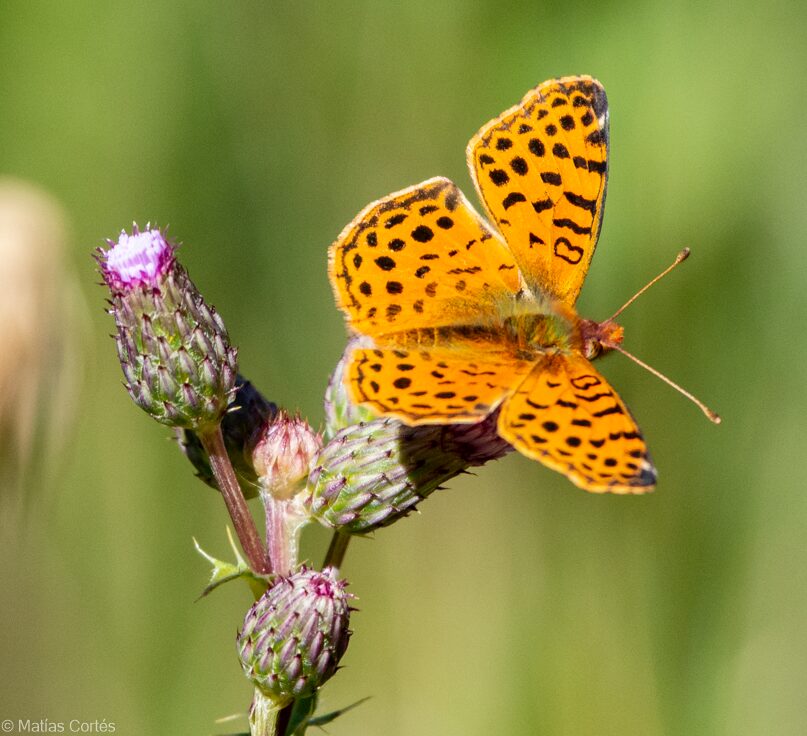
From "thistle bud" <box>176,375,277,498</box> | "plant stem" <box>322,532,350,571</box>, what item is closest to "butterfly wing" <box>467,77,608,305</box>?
"thistle bud" <box>176,375,277,498</box>

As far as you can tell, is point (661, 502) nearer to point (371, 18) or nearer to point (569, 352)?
point (569, 352)

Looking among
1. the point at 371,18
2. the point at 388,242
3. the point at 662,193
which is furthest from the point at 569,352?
the point at 371,18

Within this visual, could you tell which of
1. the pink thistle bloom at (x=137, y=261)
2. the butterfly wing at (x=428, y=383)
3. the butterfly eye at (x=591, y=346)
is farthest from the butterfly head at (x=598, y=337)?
the pink thistle bloom at (x=137, y=261)

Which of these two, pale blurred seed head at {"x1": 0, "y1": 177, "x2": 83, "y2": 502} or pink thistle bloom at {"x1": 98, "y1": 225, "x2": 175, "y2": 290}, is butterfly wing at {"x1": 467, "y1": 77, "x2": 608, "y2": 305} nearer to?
pink thistle bloom at {"x1": 98, "y1": 225, "x2": 175, "y2": 290}

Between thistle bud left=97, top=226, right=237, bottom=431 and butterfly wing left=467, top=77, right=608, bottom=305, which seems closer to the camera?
thistle bud left=97, top=226, right=237, bottom=431

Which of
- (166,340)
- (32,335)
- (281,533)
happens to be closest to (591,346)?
(281,533)

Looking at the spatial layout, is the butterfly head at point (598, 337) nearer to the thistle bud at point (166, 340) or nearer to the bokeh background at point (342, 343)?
the thistle bud at point (166, 340)
